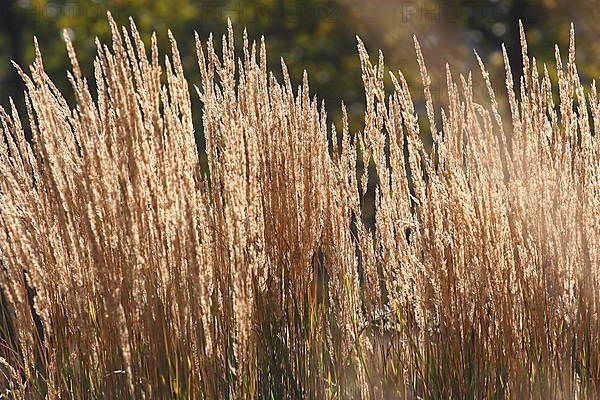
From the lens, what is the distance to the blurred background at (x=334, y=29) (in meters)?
7.81

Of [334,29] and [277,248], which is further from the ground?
[334,29]

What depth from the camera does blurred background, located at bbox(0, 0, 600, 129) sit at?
7809 millimetres

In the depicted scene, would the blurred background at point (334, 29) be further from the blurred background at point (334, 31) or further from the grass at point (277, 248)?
the grass at point (277, 248)

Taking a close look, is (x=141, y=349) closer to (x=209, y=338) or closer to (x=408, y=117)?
(x=209, y=338)

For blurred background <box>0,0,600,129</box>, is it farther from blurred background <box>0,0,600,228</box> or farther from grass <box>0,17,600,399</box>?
grass <box>0,17,600,399</box>

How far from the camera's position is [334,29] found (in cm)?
814

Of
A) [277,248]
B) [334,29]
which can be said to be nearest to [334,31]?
[334,29]

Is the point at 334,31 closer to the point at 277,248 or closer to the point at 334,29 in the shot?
the point at 334,29

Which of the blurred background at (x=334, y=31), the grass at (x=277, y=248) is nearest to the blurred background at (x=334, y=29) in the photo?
the blurred background at (x=334, y=31)

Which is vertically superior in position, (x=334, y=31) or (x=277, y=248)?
(x=334, y=31)

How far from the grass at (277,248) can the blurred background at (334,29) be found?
515 centimetres

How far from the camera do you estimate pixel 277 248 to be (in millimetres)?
2680

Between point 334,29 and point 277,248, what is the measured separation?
5748 mm

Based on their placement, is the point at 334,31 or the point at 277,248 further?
the point at 334,31
